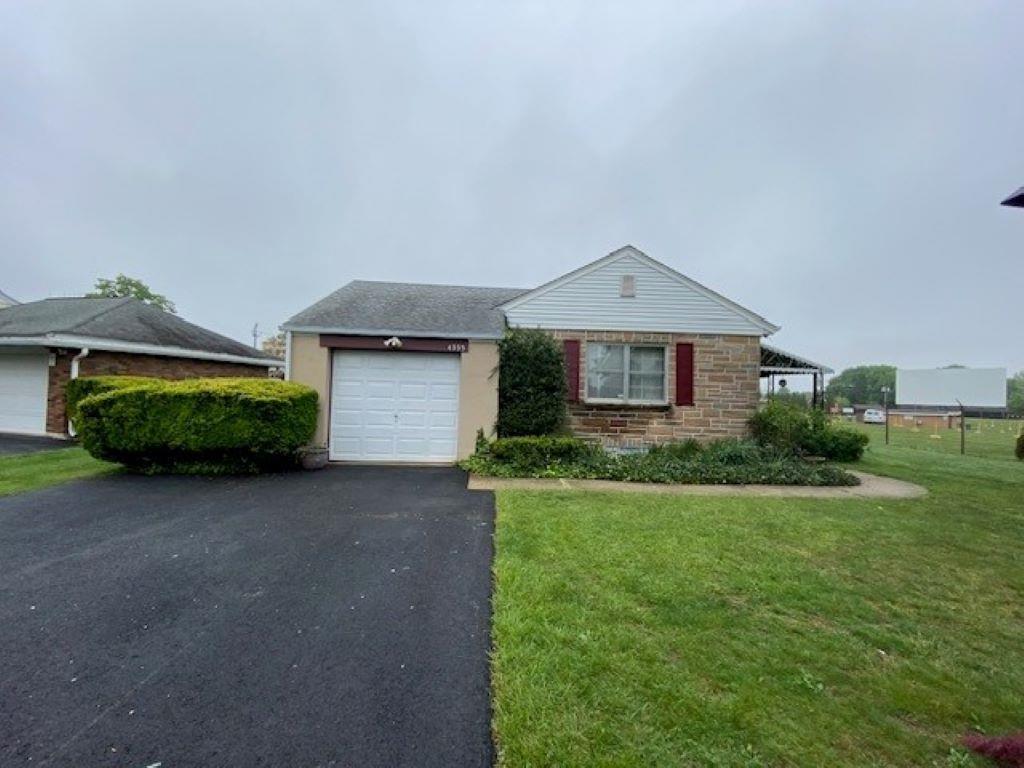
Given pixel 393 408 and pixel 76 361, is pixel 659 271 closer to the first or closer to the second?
pixel 393 408

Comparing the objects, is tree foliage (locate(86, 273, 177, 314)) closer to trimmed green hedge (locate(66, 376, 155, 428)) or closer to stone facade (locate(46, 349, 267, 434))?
stone facade (locate(46, 349, 267, 434))

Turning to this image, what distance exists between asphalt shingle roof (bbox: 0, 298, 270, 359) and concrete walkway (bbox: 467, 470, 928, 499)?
40.4 ft

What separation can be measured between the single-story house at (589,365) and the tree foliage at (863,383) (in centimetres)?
8846

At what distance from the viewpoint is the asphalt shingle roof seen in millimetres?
12695

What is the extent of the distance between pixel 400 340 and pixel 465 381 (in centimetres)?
169

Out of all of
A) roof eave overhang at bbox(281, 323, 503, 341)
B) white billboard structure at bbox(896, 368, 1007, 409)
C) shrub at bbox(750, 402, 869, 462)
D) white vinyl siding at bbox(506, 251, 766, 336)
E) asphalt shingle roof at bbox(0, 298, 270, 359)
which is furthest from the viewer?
white billboard structure at bbox(896, 368, 1007, 409)

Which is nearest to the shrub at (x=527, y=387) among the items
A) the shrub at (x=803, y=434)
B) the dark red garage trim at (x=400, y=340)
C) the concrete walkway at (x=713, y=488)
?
the dark red garage trim at (x=400, y=340)

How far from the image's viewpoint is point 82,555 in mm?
4398

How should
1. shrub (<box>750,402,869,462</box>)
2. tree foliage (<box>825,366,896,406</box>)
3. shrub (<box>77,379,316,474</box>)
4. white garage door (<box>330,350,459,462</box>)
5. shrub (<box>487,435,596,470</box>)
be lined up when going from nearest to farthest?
1. shrub (<box>77,379,316,474</box>)
2. shrub (<box>487,435,596,470</box>)
3. white garage door (<box>330,350,459,462</box>)
4. shrub (<box>750,402,869,462</box>)
5. tree foliage (<box>825,366,896,406</box>)

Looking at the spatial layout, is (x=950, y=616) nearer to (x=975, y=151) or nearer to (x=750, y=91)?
(x=750, y=91)

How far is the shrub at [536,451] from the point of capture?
29.1 ft

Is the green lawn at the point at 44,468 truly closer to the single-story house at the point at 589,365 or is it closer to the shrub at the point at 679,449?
the single-story house at the point at 589,365

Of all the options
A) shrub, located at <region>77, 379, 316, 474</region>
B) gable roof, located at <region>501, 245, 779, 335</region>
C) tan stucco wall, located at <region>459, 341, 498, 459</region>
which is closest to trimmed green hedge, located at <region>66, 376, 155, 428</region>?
shrub, located at <region>77, 379, 316, 474</region>

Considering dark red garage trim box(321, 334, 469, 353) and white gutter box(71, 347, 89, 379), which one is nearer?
dark red garage trim box(321, 334, 469, 353)
